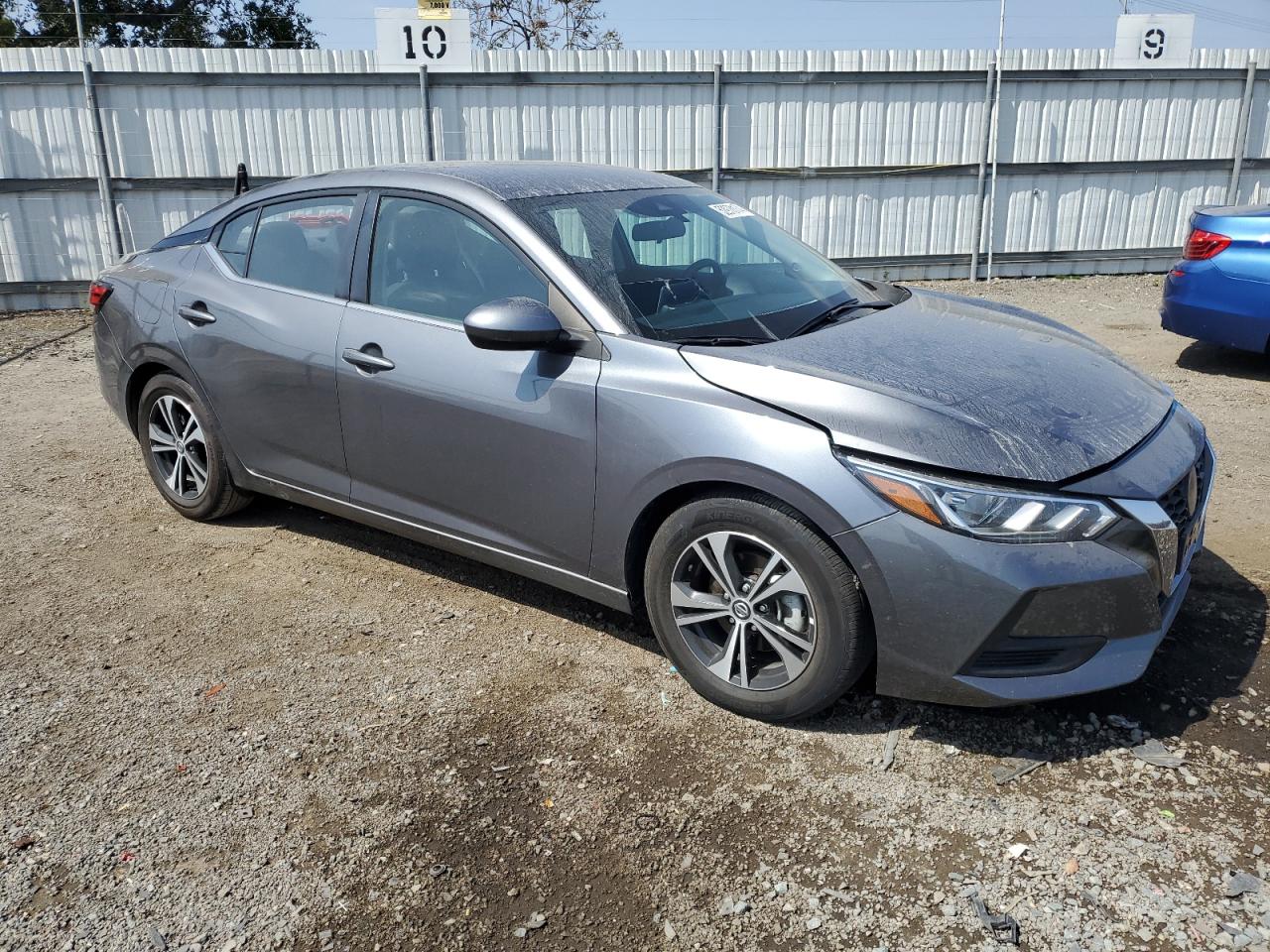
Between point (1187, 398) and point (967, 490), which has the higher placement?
point (967, 490)

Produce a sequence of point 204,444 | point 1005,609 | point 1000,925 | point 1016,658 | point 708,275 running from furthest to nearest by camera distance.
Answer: point 204,444
point 708,275
point 1016,658
point 1005,609
point 1000,925

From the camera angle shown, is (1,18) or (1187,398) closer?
(1187,398)

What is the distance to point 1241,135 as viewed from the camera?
41.0 ft

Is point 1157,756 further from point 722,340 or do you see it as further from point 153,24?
point 153,24

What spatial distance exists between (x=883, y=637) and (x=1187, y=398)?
513 cm

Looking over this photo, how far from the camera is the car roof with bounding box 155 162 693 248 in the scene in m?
4.04

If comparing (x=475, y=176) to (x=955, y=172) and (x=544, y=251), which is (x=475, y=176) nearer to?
(x=544, y=251)

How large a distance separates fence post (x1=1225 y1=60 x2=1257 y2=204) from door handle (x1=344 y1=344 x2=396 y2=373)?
475 inches

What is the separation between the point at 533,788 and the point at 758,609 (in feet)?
2.85

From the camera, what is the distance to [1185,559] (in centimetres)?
338

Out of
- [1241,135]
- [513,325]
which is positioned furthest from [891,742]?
[1241,135]

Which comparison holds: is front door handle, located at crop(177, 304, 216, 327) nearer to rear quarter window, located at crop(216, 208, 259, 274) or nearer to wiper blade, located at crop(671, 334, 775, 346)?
rear quarter window, located at crop(216, 208, 259, 274)

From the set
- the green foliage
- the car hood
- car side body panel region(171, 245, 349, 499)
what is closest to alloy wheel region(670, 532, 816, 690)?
the car hood

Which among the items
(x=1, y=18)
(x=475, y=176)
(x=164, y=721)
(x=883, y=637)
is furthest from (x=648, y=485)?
(x=1, y=18)
